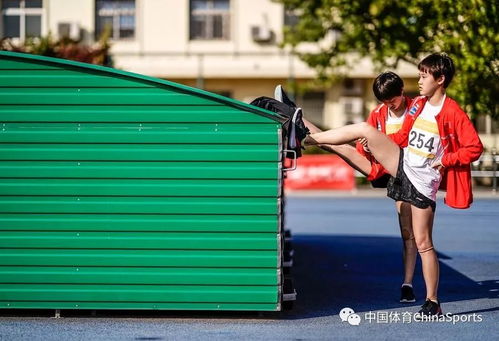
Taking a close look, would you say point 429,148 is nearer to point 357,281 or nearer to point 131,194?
point 131,194

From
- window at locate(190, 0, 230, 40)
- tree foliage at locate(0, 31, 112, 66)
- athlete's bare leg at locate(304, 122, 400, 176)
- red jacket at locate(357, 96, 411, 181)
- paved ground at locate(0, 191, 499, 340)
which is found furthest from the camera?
window at locate(190, 0, 230, 40)

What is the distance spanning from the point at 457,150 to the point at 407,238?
49.3 inches

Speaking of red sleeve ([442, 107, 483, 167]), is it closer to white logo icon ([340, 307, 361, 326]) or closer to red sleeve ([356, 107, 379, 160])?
red sleeve ([356, 107, 379, 160])

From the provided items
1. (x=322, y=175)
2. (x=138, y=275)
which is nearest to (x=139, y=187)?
(x=138, y=275)

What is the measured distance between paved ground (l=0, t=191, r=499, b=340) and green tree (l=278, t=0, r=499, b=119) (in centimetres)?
191

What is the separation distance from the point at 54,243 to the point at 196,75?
27.1 metres

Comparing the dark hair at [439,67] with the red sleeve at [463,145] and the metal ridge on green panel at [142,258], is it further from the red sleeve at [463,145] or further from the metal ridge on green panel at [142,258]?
the metal ridge on green panel at [142,258]

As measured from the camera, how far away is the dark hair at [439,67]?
7.28 meters

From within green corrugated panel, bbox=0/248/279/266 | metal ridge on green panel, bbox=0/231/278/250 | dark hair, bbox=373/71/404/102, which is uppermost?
dark hair, bbox=373/71/404/102

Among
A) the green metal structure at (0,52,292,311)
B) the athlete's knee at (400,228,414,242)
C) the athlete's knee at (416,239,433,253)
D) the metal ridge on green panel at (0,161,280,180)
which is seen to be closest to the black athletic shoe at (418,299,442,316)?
the athlete's knee at (416,239,433,253)

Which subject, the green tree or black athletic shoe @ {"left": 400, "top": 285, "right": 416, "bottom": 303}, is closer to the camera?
black athletic shoe @ {"left": 400, "top": 285, "right": 416, "bottom": 303}

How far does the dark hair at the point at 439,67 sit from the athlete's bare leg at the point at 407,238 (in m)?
1.26

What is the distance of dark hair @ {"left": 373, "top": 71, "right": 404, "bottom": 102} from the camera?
7770 mm

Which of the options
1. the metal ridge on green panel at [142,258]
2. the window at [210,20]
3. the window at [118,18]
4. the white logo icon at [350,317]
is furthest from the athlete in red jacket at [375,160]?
the window at [118,18]
